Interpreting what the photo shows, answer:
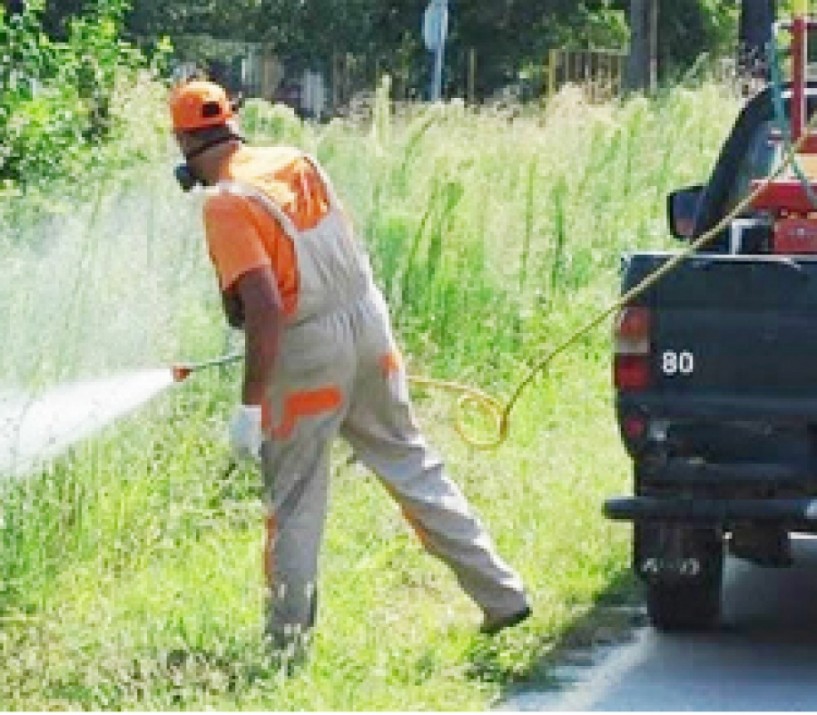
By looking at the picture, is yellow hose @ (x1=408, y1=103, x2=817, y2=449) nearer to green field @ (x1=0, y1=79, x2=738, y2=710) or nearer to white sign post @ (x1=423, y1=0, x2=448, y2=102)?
green field @ (x1=0, y1=79, x2=738, y2=710)

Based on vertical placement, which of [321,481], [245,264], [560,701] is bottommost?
[560,701]

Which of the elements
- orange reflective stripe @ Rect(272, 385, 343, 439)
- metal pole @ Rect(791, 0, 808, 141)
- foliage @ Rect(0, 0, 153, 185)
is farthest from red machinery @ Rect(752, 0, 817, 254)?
→ foliage @ Rect(0, 0, 153, 185)

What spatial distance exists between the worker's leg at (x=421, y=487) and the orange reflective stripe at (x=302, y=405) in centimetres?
16

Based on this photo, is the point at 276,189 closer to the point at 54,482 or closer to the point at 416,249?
the point at 54,482

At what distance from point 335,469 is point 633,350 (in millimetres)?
2697

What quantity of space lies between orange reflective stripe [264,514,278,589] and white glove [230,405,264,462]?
11.6 inches

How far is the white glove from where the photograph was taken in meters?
7.40

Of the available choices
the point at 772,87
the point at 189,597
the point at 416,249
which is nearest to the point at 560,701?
the point at 189,597

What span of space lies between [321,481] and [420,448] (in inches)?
15.9

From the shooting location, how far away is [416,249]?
12688mm

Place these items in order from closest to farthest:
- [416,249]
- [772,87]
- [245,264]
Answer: [245,264]
[772,87]
[416,249]

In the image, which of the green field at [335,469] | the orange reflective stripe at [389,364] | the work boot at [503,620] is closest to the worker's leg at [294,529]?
the green field at [335,469]

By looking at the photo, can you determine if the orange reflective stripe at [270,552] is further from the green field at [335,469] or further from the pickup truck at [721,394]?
the pickup truck at [721,394]

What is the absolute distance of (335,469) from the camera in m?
10.4
